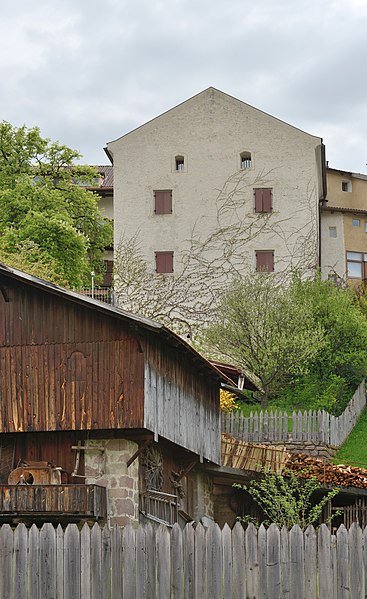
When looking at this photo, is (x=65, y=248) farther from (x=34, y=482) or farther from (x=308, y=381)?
(x=34, y=482)

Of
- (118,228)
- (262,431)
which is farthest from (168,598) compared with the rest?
(118,228)

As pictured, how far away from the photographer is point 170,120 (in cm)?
5616

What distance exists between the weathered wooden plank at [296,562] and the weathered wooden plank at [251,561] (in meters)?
0.50

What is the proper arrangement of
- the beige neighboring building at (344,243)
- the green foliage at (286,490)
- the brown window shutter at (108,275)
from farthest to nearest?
the brown window shutter at (108,275), the beige neighboring building at (344,243), the green foliage at (286,490)

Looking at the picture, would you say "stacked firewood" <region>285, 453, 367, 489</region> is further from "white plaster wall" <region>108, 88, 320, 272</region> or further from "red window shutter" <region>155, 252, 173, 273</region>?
"red window shutter" <region>155, 252, 173, 273</region>

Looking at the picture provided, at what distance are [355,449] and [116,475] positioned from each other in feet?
55.8

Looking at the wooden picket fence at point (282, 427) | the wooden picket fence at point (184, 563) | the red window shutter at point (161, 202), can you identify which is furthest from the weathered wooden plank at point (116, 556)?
the red window shutter at point (161, 202)

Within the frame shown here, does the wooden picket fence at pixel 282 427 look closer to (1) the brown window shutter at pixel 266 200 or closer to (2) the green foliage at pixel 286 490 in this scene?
(2) the green foliage at pixel 286 490

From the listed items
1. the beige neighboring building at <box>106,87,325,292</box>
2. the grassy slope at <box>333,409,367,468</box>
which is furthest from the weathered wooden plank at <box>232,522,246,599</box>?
the beige neighboring building at <box>106,87,325,292</box>

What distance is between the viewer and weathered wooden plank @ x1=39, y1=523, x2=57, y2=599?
55.6 ft

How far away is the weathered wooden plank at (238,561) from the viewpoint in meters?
16.6

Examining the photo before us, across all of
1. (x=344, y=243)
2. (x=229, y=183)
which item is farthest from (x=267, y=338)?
(x=344, y=243)

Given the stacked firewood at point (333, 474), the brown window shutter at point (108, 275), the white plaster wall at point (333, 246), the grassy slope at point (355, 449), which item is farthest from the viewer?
the brown window shutter at point (108, 275)

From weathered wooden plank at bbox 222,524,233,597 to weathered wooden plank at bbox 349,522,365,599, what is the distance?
1698mm
